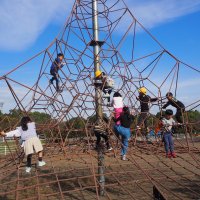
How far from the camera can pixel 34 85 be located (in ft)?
22.6

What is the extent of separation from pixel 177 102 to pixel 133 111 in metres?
0.87

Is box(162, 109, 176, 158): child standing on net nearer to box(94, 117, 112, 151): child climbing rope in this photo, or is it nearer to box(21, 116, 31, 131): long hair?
box(94, 117, 112, 151): child climbing rope

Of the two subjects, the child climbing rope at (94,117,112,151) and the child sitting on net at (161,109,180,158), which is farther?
the child sitting on net at (161,109,180,158)

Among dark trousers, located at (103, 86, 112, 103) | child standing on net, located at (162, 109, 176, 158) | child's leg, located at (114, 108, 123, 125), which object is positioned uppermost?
dark trousers, located at (103, 86, 112, 103)

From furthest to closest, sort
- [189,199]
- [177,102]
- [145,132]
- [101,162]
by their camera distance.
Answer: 1. [145,132]
2. [177,102]
3. [101,162]
4. [189,199]

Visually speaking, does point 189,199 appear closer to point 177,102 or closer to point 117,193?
point 117,193

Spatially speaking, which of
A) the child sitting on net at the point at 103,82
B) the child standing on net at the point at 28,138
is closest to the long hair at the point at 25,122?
the child standing on net at the point at 28,138

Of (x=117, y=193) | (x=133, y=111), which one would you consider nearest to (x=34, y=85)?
(x=133, y=111)

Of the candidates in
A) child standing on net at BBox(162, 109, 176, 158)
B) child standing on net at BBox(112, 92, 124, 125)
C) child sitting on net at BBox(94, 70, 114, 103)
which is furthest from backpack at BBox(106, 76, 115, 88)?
child standing on net at BBox(162, 109, 176, 158)

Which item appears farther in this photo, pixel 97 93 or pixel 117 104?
pixel 117 104

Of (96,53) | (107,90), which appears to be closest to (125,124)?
(107,90)

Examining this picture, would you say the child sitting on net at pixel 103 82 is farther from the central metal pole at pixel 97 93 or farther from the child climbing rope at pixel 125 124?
the child climbing rope at pixel 125 124

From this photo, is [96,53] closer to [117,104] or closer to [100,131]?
[117,104]

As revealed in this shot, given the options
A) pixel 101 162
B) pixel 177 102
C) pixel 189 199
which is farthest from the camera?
pixel 177 102
